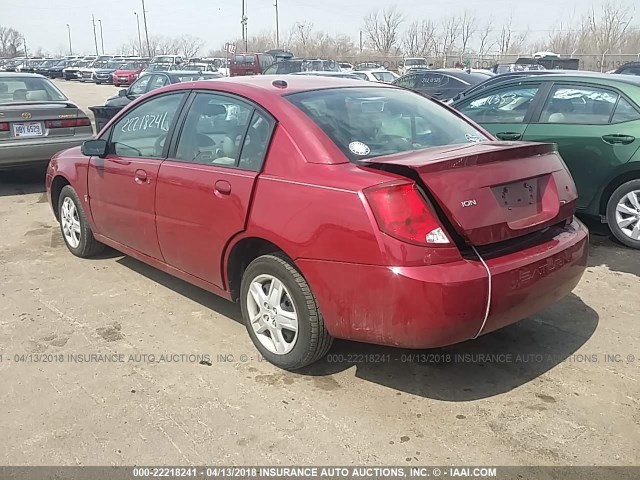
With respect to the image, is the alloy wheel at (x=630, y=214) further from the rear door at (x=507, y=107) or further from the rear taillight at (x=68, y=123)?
the rear taillight at (x=68, y=123)

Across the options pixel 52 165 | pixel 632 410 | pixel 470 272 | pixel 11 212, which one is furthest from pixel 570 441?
pixel 11 212

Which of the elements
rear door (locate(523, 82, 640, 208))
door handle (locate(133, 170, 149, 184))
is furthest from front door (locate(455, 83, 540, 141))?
door handle (locate(133, 170, 149, 184))

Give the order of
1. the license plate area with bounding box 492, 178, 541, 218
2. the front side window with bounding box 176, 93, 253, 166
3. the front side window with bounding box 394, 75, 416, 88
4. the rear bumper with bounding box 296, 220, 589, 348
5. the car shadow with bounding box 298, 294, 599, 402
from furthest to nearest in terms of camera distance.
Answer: the front side window with bounding box 394, 75, 416, 88, the front side window with bounding box 176, 93, 253, 166, the car shadow with bounding box 298, 294, 599, 402, the license plate area with bounding box 492, 178, 541, 218, the rear bumper with bounding box 296, 220, 589, 348

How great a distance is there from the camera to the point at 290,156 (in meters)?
3.23

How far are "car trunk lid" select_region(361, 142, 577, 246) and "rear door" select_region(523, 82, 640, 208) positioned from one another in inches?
95.9

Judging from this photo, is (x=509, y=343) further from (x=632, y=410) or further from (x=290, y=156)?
(x=290, y=156)

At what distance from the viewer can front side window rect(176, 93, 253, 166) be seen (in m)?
3.63

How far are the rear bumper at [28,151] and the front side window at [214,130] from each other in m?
4.73

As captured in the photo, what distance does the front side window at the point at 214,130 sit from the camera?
11.9ft

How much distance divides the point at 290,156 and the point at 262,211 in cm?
33

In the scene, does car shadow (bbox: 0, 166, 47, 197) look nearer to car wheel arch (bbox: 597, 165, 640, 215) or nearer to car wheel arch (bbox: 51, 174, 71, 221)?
car wheel arch (bbox: 51, 174, 71, 221)

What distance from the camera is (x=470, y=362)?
354cm

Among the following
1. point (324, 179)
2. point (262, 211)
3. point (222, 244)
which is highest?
point (324, 179)

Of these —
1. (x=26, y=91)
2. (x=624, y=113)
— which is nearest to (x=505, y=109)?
(x=624, y=113)
